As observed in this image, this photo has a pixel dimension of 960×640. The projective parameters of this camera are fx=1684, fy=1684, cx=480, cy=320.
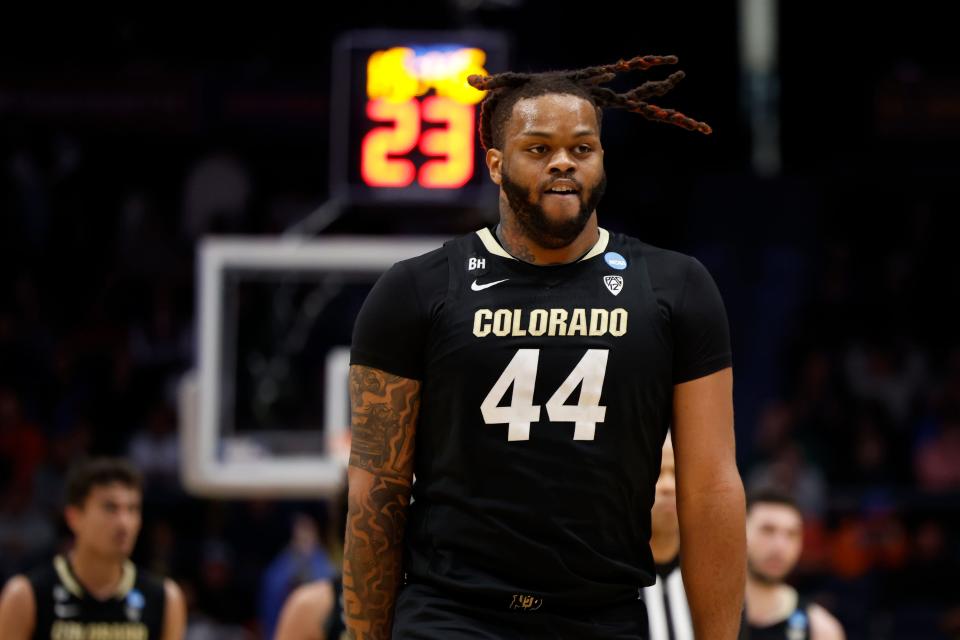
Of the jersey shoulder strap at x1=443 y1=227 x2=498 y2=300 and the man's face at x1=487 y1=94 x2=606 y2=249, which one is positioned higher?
the man's face at x1=487 y1=94 x2=606 y2=249

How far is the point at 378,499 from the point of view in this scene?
3.41m

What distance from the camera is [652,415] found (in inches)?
132

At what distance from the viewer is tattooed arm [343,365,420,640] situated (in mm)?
3393

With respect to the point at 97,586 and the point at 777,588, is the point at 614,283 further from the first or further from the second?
the point at 97,586

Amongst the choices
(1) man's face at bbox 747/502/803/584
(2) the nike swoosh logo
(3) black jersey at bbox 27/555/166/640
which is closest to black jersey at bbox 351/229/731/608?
(2) the nike swoosh logo

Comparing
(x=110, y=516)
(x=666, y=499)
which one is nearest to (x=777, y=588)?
(x=666, y=499)

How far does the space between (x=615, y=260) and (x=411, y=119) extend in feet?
17.4

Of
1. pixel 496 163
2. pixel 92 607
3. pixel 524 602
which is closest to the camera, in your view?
pixel 524 602

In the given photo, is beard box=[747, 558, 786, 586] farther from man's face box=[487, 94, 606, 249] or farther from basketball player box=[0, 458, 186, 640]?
man's face box=[487, 94, 606, 249]

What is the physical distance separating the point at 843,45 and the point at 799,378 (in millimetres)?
3803

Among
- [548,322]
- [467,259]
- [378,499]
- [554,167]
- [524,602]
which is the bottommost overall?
[524,602]

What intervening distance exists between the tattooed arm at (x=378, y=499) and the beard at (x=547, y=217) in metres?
0.39

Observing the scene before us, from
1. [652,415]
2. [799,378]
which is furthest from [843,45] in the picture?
[652,415]

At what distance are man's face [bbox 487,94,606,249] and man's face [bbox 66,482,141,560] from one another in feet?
14.1
